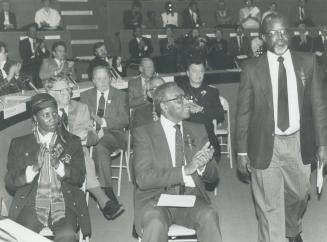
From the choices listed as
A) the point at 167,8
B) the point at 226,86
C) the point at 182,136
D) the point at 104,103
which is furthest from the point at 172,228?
the point at 167,8

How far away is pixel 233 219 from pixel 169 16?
931 centimetres

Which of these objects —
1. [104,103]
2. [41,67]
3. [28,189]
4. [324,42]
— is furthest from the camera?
[324,42]

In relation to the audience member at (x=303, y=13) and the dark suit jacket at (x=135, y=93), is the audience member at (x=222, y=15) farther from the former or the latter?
the dark suit jacket at (x=135, y=93)

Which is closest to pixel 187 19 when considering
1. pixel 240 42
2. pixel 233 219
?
pixel 240 42

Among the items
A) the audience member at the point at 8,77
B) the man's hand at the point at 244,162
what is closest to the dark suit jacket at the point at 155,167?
the man's hand at the point at 244,162

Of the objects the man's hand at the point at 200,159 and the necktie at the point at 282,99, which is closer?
the man's hand at the point at 200,159

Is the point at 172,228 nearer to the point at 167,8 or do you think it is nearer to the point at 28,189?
the point at 28,189

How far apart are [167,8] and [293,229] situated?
33.5 ft

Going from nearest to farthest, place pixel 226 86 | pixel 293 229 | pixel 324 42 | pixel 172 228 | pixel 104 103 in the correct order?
pixel 172 228
pixel 293 229
pixel 104 103
pixel 226 86
pixel 324 42

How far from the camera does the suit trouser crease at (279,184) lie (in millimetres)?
3867

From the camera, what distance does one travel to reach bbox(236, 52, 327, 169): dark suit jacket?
3.84 m

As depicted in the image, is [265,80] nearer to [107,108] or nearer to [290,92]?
[290,92]

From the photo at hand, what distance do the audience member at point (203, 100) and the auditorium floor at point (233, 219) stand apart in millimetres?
515

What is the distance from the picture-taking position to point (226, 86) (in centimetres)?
791
